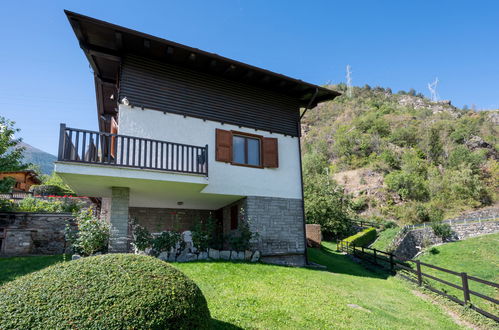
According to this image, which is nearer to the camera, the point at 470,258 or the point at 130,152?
the point at 130,152

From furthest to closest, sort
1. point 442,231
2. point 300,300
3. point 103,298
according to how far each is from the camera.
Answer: point 442,231
point 300,300
point 103,298

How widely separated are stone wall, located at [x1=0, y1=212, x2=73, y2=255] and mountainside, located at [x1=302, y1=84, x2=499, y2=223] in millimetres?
32740

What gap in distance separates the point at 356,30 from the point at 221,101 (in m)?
19.7

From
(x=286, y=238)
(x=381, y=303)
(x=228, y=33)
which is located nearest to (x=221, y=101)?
(x=286, y=238)

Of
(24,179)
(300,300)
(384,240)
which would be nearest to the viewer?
(300,300)

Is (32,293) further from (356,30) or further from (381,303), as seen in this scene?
(356,30)

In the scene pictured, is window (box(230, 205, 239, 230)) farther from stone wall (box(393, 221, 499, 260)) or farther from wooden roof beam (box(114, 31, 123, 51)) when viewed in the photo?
stone wall (box(393, 221, 499, 260))

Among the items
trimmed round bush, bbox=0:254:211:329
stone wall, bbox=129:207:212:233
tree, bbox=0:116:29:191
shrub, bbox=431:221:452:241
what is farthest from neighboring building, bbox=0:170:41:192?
shrub, bbox=431:221:452:241

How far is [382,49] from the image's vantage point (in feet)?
124

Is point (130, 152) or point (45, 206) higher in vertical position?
point (130, 152)

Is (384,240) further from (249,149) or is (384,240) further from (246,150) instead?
(246,150)

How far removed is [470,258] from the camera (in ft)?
69.7

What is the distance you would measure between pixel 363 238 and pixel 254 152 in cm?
1590

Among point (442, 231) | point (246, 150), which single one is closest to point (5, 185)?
point (246, 150)
